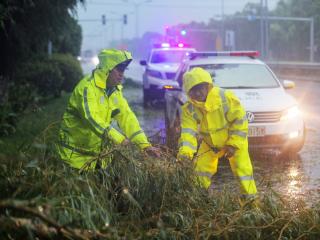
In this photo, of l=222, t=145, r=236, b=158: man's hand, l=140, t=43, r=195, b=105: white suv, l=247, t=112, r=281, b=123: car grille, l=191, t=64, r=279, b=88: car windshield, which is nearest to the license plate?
l=247, t=112, r=281, b=123: car grille

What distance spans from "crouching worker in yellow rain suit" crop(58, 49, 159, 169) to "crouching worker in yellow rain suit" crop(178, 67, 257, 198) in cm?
79

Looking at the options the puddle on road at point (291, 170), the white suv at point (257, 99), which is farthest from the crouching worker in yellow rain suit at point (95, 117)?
the white suv at point (257, 99)

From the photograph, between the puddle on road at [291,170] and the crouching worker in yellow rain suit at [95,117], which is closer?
the crouching worker in yellow rain suit at [95,117]

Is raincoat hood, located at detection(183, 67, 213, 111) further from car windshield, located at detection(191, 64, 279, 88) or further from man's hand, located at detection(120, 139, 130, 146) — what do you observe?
car windshield, located at detection(191, 64, 279, 88)

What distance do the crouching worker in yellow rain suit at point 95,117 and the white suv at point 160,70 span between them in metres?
12.2

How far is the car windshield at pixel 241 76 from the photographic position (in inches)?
389

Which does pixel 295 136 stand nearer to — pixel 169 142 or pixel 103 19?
pixel 169 142

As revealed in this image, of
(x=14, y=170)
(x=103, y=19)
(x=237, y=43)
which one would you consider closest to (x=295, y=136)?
(x=14, y=170)

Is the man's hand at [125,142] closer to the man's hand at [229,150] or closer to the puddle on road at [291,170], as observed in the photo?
the man's hand at [229,150]

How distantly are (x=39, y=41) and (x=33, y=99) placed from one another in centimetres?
145

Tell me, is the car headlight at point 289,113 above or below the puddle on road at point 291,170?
above

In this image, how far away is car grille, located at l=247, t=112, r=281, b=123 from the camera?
28.3 feet

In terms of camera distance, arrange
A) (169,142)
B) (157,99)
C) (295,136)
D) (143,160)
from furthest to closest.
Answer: (157,99)
(295,136)
(169,142)
(143,160)

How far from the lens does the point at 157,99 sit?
728 inches
